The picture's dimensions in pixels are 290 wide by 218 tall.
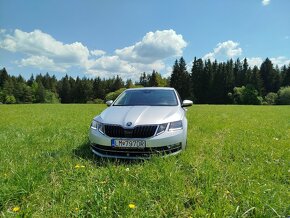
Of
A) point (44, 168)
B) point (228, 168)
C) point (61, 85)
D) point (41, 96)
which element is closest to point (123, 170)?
point (44, 168)

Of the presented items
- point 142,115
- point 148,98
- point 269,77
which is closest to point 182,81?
point 269,77

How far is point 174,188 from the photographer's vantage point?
331 centimetres

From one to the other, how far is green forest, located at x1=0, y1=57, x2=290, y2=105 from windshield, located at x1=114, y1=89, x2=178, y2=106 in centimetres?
4883

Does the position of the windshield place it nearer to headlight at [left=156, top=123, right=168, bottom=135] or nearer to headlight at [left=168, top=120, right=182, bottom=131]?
headlight at [left=168, top=120, right=182, bottom=131]

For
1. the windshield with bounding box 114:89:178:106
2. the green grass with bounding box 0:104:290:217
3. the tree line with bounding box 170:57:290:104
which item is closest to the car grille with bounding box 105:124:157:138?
the green grass with bounding box 0:104:290:217

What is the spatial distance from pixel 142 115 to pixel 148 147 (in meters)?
0.70

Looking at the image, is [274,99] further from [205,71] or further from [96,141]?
[96,141]

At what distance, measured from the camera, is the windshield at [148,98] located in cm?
597

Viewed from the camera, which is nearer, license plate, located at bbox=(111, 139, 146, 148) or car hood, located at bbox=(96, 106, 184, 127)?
license plate, located at bbox=(111, 139, 146, 148)

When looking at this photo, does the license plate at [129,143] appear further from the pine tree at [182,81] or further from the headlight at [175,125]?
the pine tree at [182,81]

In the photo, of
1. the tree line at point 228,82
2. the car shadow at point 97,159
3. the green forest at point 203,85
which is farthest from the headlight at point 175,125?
the tree line at point 228,82

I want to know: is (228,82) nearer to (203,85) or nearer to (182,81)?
(203,85)

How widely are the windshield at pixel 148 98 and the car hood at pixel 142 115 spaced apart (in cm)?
54

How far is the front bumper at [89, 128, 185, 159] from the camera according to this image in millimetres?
4348
